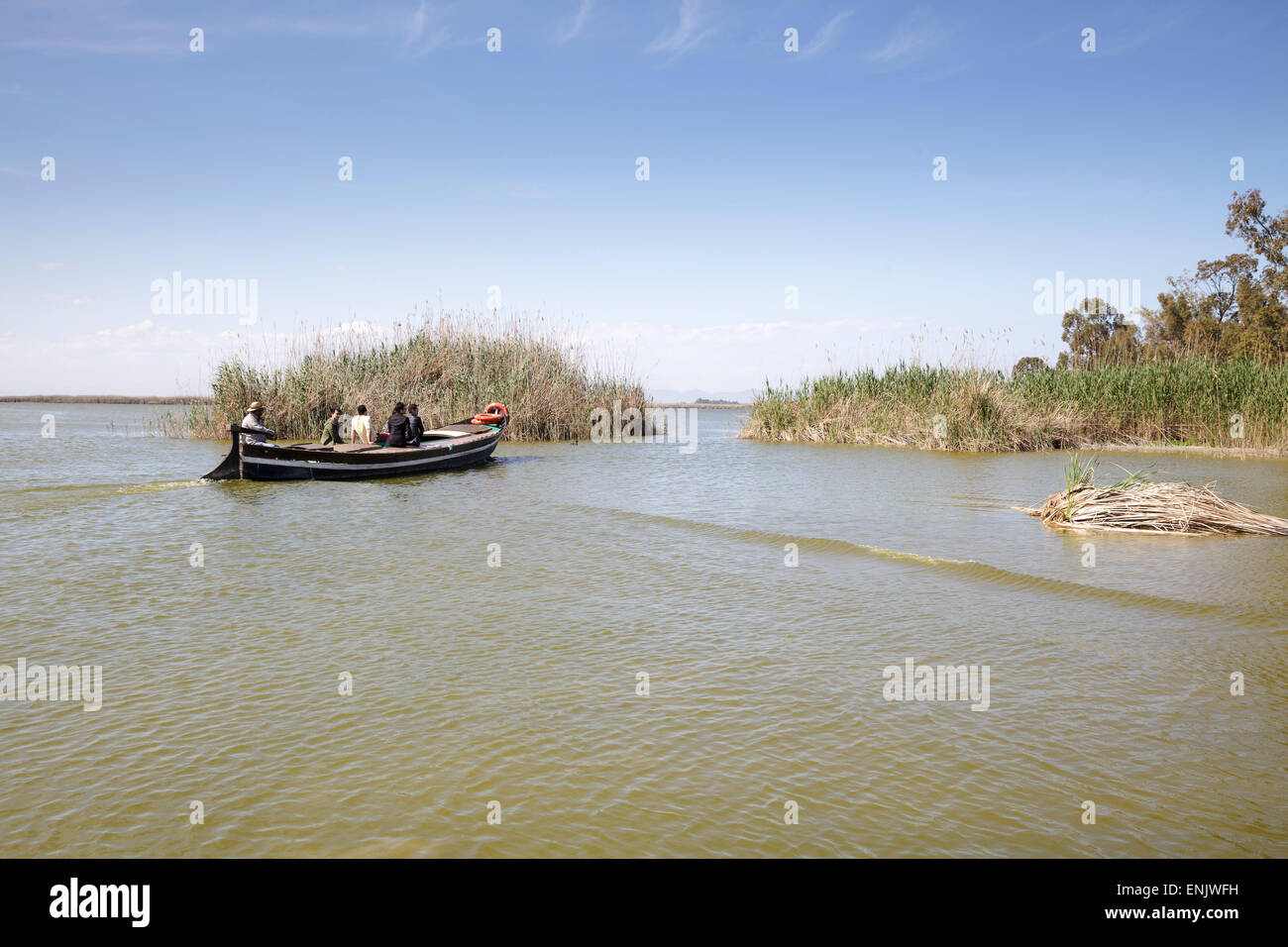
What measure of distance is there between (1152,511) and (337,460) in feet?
47.7

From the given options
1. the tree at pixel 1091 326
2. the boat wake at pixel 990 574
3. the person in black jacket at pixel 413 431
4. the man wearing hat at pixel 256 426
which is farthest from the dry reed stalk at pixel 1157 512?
the tree at pixel 1091 326

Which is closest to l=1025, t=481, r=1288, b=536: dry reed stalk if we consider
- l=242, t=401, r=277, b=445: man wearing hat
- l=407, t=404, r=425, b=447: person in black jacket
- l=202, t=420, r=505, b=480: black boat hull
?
l=202, t=420, r=505, b=480: black boat hull

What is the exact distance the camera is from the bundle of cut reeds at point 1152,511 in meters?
10.7

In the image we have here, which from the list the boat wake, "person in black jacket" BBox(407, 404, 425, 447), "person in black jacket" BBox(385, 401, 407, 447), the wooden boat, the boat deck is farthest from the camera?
"person in black jacket" BBox(407, 404, 425, 447)

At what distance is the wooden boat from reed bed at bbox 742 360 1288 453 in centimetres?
1367

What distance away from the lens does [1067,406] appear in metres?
25.7

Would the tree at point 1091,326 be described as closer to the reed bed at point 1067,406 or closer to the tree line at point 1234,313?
the tree line at point 1234,313

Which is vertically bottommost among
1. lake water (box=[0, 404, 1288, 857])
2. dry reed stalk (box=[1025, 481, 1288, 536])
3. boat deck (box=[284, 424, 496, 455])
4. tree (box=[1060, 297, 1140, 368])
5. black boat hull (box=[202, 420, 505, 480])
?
lake water (box=[0, 404, 1288, 857])

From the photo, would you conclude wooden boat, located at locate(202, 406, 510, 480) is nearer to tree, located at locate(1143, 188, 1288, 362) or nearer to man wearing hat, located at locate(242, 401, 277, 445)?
man wearing hat, located at locate(242, 401, 277, 445)

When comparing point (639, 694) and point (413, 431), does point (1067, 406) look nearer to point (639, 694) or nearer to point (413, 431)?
point (413, 431)

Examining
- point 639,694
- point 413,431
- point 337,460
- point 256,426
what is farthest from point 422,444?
point 639,694

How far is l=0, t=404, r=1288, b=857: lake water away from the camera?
11.8 feet
